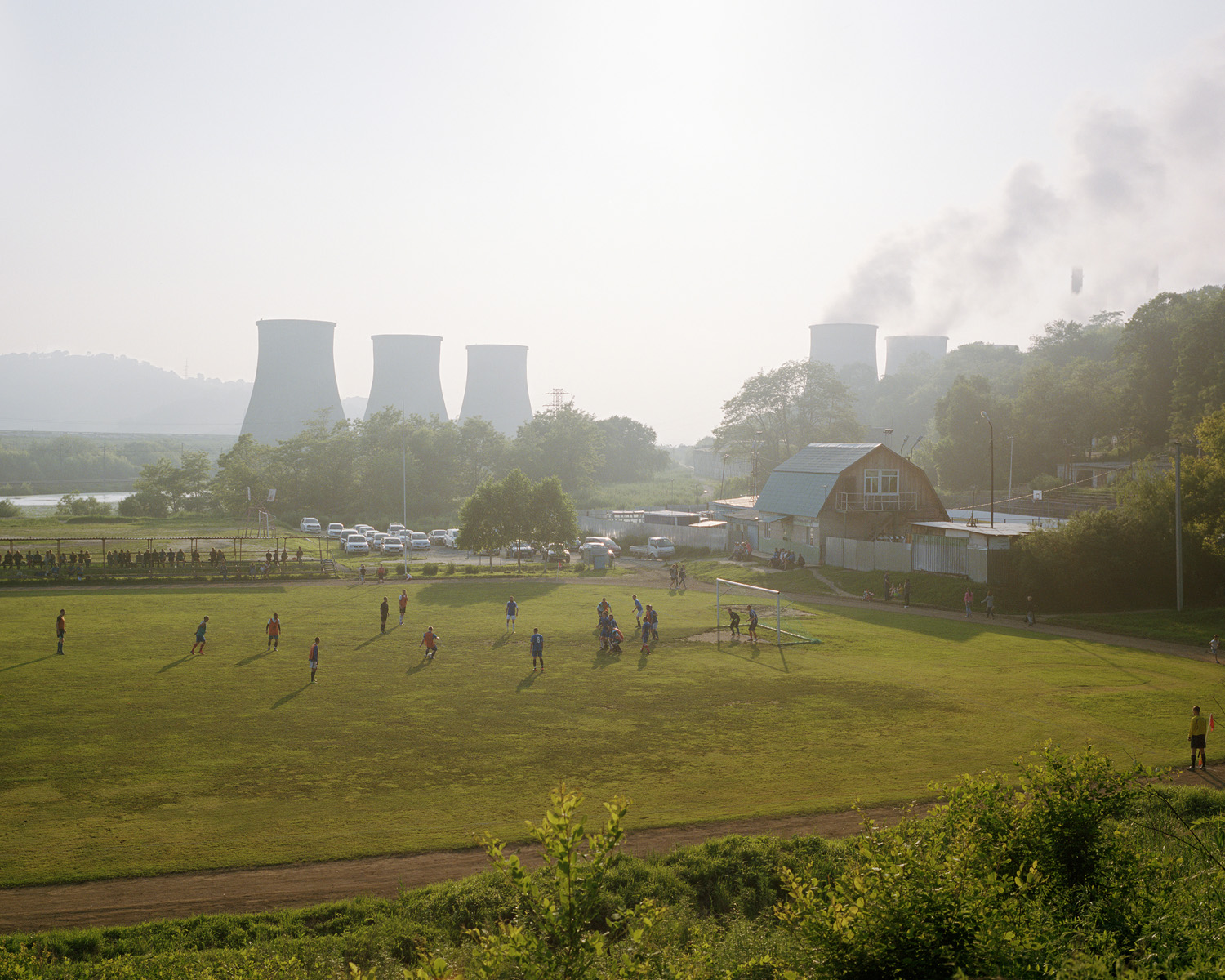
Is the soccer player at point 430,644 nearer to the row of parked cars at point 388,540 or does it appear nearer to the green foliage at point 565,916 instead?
the green foliage at point 565,916

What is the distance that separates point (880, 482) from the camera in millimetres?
51000

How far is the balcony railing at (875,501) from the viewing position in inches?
1971

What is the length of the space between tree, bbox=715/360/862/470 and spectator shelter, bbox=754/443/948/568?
44.5m

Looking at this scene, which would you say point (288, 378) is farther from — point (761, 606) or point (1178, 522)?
point (1178, 522)

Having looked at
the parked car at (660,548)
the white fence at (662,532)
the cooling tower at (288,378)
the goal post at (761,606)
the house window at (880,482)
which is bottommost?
the goal post at (761,606)

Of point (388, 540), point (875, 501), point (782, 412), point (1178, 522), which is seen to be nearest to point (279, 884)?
point (1178, 522)

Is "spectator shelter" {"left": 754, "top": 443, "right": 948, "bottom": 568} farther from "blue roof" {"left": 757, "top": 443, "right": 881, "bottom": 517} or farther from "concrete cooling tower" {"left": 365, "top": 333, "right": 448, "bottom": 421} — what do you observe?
"concrete cooling tower" {"left": 365, "top": 333, "right": 448, "bottom": 421}

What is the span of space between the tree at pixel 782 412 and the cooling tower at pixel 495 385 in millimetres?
36030

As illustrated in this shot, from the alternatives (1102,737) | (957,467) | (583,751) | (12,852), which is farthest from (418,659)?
(957,467)

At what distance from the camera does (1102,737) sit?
18.5 m

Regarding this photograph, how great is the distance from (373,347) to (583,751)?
343 feet

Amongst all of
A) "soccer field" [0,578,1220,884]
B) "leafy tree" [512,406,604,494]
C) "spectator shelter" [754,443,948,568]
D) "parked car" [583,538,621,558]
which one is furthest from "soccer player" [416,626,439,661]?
"leafy tree" [512,406,604,494]

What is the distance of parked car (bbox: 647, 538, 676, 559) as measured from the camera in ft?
192

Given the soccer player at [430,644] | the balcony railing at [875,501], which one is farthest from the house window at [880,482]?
the soccer player at [430,644]
